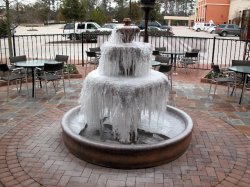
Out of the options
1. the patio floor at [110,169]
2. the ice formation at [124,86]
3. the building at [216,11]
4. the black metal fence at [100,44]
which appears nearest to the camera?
the patio floor at [110,169]

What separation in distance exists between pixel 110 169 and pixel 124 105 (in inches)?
33.5

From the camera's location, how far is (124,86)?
13.1 feet

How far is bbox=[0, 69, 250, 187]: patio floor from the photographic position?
3.68 m

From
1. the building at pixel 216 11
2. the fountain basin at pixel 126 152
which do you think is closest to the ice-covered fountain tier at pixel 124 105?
the fountain basin at pixel 126 152

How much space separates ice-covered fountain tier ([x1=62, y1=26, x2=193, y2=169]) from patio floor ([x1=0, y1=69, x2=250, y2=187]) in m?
0.16

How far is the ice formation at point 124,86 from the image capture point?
4.05 metres

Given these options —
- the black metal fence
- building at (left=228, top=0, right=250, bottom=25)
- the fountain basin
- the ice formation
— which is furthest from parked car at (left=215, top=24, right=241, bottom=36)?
the fountain basin

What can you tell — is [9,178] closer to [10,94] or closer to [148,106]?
[148,106]

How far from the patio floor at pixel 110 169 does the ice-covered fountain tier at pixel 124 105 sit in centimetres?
16

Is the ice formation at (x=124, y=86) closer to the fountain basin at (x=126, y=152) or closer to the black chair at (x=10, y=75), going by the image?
the fountain basin at (x=126, y=152)

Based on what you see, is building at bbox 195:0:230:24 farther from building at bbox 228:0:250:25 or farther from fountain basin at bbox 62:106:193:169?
fountain basin at bbox 62:106:193:169

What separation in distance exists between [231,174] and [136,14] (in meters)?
28.6

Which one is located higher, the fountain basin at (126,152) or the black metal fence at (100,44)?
Answer: the black metal fence at (100,44)

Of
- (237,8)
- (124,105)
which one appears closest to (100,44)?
(124,105)
